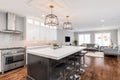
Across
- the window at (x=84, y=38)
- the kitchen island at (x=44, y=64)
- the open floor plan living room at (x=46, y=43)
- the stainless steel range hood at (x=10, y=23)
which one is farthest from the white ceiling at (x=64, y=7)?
the window at (x=84, y=38)

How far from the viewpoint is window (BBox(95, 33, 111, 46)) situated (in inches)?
417


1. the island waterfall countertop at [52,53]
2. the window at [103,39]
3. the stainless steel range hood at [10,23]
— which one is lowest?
the island waterfall countertop at [52,53]

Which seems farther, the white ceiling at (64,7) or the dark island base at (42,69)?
the white ceiling at (64,7)

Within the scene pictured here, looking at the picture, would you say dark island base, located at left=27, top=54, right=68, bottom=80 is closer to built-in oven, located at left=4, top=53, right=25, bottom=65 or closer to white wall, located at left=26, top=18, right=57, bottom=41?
built-in oven, located at left=4, top=53, right=25, bottom=65

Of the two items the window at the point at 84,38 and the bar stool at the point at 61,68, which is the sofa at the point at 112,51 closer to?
the window at the point at 84,38

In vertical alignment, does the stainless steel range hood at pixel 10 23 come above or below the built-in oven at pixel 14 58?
above

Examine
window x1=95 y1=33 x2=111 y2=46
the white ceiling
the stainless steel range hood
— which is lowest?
window x1=95 y1=33 x2=111 y2=46

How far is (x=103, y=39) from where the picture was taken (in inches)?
428

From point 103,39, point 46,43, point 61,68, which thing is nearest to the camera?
point 61,68

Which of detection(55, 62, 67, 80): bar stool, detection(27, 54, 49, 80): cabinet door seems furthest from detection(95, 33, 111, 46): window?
detection(27, 54, 49, 80): cabinet door

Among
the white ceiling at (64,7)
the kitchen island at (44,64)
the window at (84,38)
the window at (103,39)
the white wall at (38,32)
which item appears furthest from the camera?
the window at (84,38)

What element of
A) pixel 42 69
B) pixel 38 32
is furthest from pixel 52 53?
pixel 38 32

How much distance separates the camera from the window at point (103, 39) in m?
10.6

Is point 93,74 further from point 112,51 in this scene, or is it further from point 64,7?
point 112,51
